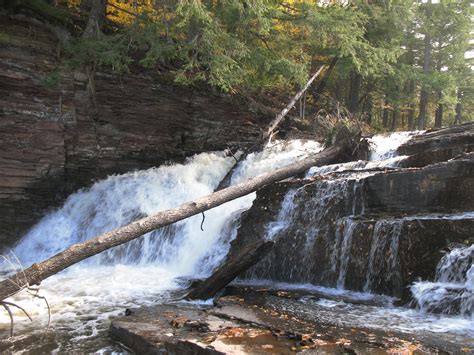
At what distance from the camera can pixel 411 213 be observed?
7559 millimetres

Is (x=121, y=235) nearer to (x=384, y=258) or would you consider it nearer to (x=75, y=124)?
(x=384, y=258)

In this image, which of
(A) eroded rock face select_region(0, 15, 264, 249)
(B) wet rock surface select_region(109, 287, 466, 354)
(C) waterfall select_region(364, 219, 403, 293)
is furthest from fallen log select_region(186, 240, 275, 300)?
(A) eroded rock face select_region(0, 15, 264, 249)

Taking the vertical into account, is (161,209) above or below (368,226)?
below

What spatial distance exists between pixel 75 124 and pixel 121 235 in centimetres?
829

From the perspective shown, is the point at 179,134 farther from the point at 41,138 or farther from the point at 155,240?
the point at 155,240

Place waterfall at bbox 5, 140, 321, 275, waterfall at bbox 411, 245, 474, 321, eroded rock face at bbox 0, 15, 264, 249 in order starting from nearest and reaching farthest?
waterfall at bbox 411, 245, 474, 321 < waterfall at bbox 5, 140, 321, 275 < eroded rock face at bbox 0, 15, 264, 249

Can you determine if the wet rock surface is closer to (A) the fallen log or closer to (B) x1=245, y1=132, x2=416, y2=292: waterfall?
(A) the fallen log

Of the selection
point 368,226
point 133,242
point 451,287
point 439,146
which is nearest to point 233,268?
point 368,226

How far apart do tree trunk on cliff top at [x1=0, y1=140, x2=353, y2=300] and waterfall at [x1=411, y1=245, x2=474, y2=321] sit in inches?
139

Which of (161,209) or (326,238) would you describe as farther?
(161,209)

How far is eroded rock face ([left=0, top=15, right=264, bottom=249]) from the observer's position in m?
12.4

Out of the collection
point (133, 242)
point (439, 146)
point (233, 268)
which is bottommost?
point (133, 242)

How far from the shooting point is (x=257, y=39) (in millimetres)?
14711

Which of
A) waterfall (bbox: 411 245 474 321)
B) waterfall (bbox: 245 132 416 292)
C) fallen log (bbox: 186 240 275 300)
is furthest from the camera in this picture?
waterfall (bbox: 245 132 416 292)
